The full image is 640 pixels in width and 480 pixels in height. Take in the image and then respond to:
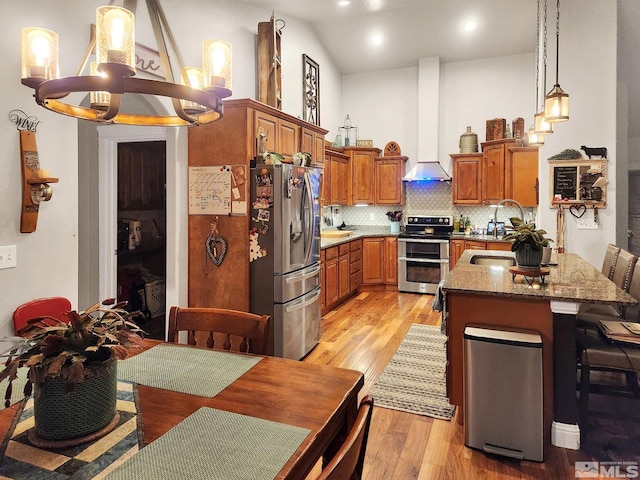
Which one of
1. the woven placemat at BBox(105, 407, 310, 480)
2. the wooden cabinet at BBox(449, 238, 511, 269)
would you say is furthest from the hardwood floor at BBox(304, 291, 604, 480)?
the wooden cabinet at BBox(449, 238, 511, 269)

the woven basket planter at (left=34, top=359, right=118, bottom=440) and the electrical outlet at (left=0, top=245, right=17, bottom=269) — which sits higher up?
the electrical outlet at (left=0, top=245, right=17, bottom=269)

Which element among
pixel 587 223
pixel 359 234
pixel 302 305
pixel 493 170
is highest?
pixel 493 170

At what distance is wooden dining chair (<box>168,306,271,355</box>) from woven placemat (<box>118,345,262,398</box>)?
118 millimetres

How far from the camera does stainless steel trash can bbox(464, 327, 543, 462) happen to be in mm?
2268

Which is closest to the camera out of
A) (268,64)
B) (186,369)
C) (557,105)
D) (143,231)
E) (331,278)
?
(186,369)

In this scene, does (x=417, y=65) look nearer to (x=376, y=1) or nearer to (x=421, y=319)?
(x=376, y=1)

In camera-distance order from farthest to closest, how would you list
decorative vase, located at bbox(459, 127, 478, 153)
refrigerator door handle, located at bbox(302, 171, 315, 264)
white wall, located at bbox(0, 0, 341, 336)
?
1. decorative vase, located at bbox(459, 127, 478, 153)
2. refrigerator door handle, located at bbox(302, 171, 315, 264)
3. white wall, located at bbox(0, 0, 341, 336)

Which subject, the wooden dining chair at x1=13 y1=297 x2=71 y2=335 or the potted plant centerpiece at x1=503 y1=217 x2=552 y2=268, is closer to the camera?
the wooden dining chair at x1=13 y1=297 x2=71 y2=335

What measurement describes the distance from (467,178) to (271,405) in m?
5.98

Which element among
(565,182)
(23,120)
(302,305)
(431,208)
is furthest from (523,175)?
(23,120)

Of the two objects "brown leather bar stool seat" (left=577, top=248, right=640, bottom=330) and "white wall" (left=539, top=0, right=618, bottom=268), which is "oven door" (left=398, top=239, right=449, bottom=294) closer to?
"white wall" (left=539, top=0, right=618, bottom=268)

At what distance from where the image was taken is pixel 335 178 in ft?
21.6

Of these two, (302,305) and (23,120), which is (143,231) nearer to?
(302,305)

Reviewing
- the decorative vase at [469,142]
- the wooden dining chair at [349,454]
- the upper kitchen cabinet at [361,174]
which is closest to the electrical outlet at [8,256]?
the wooden dining chair at [349,454]
